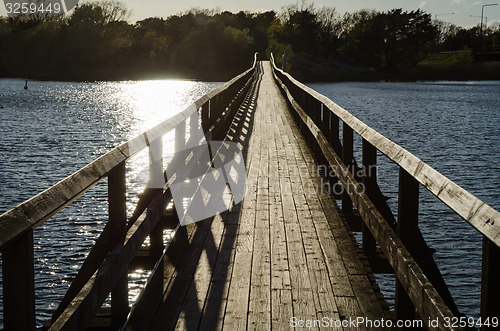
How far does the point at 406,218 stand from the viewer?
3.65m

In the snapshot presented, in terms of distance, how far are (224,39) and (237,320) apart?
113 m

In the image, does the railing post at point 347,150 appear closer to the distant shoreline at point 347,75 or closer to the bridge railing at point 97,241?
the bridge railing at point 97,241

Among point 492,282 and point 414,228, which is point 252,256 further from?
point 492,282

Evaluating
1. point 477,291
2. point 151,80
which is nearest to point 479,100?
point 477,291

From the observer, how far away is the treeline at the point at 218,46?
109438mm

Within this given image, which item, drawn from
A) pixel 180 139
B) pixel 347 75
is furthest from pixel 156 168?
pixel 347 75

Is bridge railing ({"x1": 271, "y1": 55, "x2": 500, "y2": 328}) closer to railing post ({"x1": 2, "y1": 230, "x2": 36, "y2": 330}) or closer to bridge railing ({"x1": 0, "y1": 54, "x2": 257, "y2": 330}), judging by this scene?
bridge railing ({"x1": 0, "y1": 54, "x2": 257, "y2": 330})

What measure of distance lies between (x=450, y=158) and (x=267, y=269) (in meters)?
22.2

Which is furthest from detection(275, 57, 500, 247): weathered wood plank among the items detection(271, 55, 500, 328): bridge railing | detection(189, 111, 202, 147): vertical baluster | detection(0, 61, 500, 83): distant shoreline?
detection(0, 61, 500, 83): distant shoreline

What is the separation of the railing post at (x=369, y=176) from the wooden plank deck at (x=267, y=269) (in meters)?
0.16

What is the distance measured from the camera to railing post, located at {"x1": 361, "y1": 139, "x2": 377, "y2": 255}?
16.2 feet

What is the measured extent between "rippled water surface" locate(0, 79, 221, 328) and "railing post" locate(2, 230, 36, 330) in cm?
776

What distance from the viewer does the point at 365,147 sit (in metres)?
5.10

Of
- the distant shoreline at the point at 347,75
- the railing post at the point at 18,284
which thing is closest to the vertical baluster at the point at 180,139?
the railing post at the point at 18,284
